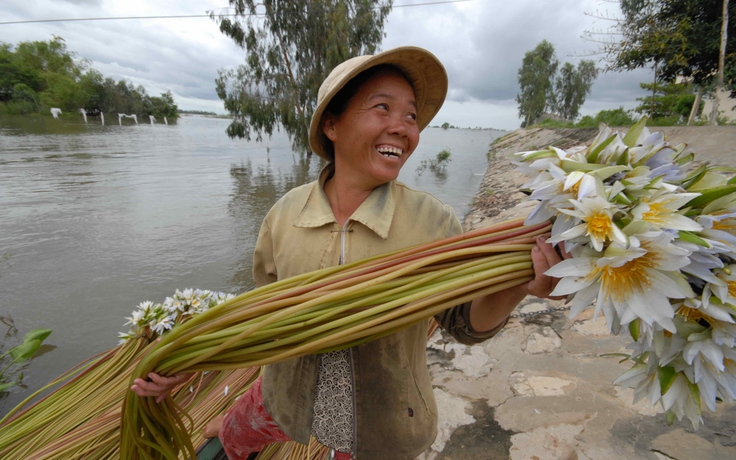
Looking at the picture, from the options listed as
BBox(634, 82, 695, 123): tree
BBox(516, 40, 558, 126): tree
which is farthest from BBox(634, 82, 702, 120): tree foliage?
BBox(516, 40, 558, 126): tree

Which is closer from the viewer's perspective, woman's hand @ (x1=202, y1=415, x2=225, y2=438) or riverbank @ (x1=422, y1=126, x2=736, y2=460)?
riverbank @ (x1=422, y1=126, x2=736, y2=460)

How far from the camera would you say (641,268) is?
0.56 metres

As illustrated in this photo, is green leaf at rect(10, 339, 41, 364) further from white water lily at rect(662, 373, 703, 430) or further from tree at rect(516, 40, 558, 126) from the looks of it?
tree at rect(516, 40, 558, 126)

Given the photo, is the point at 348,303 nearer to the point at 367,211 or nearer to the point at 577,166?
the point at 367,211

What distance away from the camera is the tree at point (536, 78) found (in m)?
32.2

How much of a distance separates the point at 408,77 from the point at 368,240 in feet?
1.75

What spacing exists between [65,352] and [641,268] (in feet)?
15.6

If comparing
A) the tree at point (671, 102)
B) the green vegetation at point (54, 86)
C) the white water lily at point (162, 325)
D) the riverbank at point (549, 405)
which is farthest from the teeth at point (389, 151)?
the green vegetation at point (54, 86)

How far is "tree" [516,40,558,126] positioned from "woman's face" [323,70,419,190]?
1489 inches

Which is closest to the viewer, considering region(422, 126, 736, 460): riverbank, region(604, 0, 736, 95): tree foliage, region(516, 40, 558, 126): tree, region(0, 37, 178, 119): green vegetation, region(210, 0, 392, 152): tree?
region(422, 126, 736, 460): riverbank

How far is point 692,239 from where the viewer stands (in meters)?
0.52

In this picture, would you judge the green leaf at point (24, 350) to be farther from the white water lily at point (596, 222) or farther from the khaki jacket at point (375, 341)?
the white water lily at point (596, 222)

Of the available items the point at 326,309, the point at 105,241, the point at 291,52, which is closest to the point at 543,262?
the point at 326,309

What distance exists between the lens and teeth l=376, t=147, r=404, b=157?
97cm
